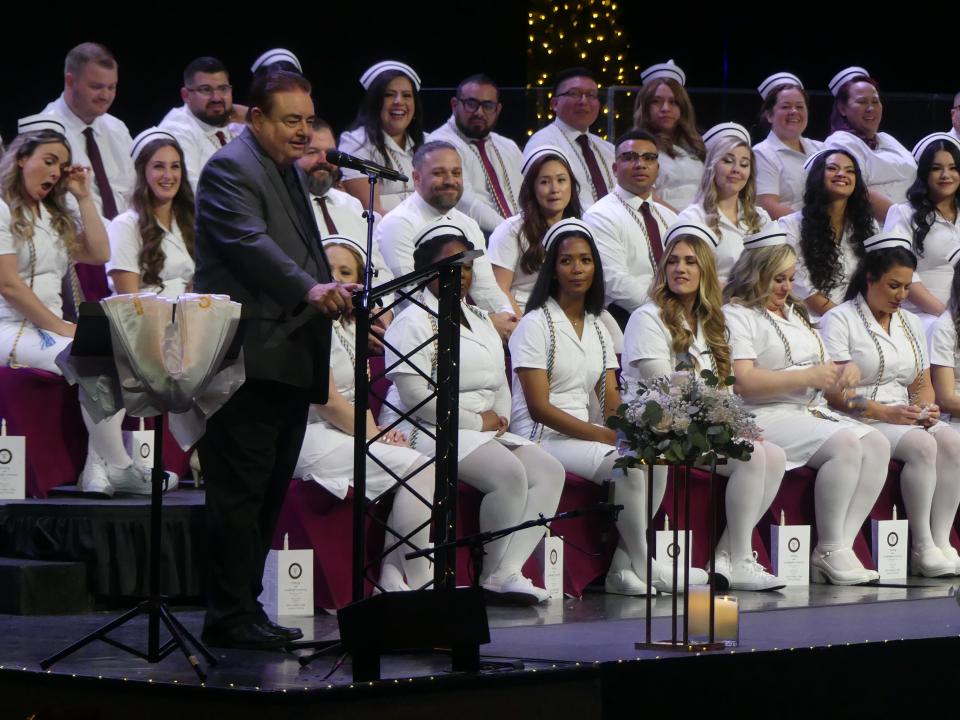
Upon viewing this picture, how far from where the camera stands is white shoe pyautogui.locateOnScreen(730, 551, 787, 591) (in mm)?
5961

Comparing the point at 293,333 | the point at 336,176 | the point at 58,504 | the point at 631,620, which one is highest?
the point at 336,176

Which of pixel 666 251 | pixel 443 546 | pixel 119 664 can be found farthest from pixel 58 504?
pixel 666 251

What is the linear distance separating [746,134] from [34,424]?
3.64 m

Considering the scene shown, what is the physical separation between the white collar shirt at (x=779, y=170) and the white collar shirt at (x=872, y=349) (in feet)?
3.65

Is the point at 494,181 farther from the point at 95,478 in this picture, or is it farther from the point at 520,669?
the point at 520,669

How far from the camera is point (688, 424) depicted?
4.52 m

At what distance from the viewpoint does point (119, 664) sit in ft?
13.0

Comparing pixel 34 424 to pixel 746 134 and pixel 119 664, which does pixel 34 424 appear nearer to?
pixel 119 664

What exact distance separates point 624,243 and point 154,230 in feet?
7.05

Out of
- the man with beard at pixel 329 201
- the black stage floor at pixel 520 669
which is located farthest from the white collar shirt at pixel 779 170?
the black stage floor at pixel 520 669

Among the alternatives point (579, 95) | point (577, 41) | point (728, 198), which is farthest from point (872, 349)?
point (577, 41)

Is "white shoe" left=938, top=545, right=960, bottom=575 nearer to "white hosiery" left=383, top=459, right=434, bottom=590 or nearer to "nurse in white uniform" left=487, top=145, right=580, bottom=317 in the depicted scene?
"nurse in white uniform" left=487, top=145, right=580, bottom=317

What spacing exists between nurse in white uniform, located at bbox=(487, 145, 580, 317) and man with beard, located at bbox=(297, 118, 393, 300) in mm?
517

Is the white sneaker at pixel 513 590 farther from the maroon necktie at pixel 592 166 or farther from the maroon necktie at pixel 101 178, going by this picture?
the maroon necktie at pixel 592 166
